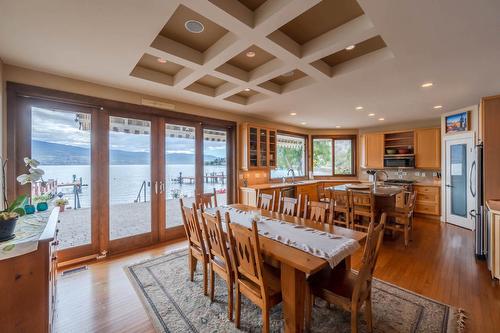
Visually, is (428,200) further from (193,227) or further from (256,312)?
(193,227)

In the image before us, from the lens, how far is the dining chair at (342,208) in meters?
3.94

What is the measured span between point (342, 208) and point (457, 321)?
223 cm

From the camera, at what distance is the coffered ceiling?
1.76 metres

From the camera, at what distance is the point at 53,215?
214cm

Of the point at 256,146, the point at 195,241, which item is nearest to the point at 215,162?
the point at 256,146

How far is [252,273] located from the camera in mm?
1679

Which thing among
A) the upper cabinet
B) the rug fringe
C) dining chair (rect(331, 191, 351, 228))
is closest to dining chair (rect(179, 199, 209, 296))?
the rug fringe

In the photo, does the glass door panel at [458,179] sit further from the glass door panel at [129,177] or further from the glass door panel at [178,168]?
the glass door panel at [129,177]

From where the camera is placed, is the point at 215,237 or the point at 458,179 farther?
the point at 458,179

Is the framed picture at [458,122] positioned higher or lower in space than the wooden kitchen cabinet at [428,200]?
higher

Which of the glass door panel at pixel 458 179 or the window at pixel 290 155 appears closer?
the glass door panel at pixel 458 179

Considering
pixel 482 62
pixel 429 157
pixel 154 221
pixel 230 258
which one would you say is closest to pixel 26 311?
pixel 230 258

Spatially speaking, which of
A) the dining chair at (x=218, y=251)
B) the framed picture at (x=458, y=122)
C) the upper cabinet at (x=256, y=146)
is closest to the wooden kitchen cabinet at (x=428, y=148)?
the framed picture at (x=458, y=122)

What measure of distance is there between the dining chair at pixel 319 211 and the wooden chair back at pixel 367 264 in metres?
0.84
